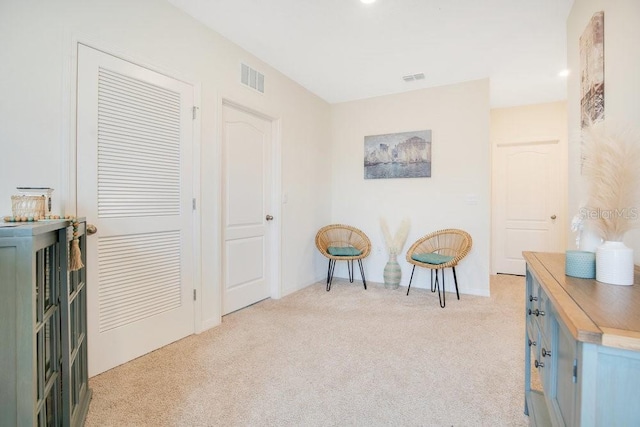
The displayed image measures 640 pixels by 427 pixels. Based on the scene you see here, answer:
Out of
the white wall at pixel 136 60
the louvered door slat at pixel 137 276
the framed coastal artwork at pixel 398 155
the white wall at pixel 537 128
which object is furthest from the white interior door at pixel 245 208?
the white wall at pixel 537 128

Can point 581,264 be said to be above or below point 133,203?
below

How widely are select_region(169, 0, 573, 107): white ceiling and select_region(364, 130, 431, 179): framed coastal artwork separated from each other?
0.65 m

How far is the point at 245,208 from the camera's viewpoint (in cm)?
319

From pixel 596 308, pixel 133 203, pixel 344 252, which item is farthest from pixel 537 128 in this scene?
pixel 133 203

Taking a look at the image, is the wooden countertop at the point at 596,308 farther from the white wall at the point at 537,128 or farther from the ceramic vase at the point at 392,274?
the white wall at the point at 537,128

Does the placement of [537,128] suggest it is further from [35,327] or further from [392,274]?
Answer: [35,327]

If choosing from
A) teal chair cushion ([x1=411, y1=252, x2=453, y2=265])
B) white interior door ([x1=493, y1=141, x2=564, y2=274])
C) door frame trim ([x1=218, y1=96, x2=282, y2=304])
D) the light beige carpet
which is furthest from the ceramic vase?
white interior door ([x1=493, y1=141, x2=564, y2=274])

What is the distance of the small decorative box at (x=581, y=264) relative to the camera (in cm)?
108

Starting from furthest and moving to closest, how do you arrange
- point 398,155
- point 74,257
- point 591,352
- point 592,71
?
point 398,155 → point 592,71 → point 74,257 → point 591,352

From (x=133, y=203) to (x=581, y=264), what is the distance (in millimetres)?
2449

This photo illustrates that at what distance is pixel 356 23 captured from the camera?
254 centimetres

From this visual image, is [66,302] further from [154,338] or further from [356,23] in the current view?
[356,23]

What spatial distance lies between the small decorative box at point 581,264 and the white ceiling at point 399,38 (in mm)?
2046

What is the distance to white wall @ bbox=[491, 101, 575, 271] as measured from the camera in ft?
14.4
